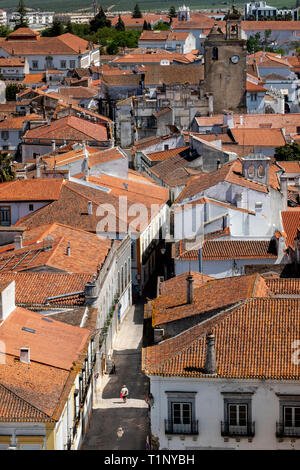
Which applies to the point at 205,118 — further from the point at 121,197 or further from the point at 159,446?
the point at 159,446

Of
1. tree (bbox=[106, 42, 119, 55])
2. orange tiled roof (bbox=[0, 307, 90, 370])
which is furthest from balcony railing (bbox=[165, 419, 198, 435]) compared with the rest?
tree (bbox=[106, 42, 119, 55])

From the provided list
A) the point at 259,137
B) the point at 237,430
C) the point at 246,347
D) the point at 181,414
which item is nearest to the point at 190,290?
the point at 246,347

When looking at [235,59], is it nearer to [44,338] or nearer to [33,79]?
[33,79]

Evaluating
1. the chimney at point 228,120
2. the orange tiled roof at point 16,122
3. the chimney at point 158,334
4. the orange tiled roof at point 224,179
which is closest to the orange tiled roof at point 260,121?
the chimney at point 228,120

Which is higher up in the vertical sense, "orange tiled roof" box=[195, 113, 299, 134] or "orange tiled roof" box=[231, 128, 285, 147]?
"orange tiled roof" box=[195, 113, 299, 134]

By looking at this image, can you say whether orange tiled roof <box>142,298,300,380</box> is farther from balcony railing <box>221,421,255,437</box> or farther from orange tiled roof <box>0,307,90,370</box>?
orange tiled roof <box>0,307,90,370</box>

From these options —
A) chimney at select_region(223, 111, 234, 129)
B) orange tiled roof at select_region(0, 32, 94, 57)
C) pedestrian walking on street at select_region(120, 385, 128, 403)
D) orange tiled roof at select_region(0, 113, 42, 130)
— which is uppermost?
orange tiled roof at select_region(0, 32, 94, 57)
